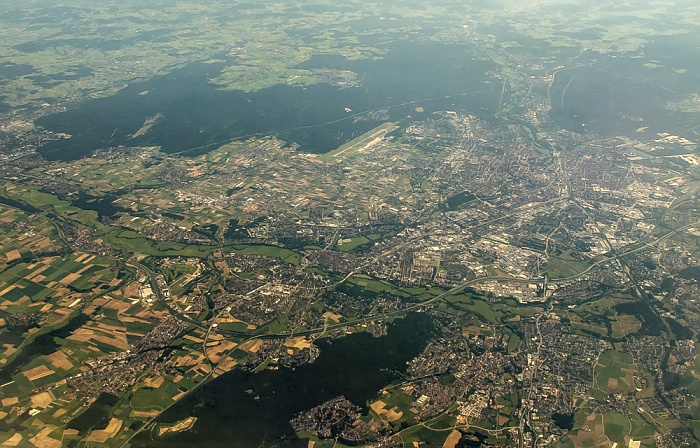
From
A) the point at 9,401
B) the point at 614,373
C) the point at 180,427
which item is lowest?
the point at 614,373

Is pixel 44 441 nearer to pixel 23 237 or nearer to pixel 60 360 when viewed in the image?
pixel 60 360

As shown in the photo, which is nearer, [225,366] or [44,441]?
[44,441]

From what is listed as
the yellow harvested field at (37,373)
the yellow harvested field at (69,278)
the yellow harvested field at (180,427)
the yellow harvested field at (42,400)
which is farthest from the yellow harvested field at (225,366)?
the yellow harvested field at (69,278)

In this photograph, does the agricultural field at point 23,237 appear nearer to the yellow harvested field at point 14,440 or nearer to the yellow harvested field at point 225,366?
the yellow harvested field at point 14,440

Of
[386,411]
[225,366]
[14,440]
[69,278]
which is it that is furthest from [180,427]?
[69,278]

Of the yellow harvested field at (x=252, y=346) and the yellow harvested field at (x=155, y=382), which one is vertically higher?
the yellow harvested field at (x=155, y=382)

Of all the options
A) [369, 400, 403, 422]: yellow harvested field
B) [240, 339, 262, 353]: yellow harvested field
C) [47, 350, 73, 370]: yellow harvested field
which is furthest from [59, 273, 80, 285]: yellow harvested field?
[369, 400, 403, 422]: yellow harvested field

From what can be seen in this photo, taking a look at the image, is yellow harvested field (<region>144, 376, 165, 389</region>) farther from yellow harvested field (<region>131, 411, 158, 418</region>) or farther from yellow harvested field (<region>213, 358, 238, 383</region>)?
yellow harvested field (<region>213, 358, 238, 383</region>)
